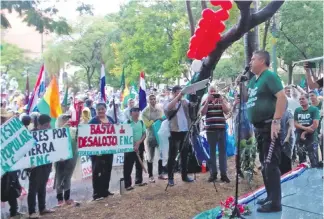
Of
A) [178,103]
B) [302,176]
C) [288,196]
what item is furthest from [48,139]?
[302,176]

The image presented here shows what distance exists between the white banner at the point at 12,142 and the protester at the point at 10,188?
648mm

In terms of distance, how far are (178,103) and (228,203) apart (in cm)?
269

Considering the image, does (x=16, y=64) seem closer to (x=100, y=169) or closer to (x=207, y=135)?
(x=100, y=169)

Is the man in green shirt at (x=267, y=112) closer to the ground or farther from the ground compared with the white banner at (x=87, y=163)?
farther from the ground

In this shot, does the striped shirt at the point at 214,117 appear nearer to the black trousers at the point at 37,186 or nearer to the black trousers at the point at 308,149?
the black trousers at the point at 308,149

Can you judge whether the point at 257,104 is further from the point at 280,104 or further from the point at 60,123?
the point at 60,123

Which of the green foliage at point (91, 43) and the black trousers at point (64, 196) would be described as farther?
the green foliage at point (91, 43)

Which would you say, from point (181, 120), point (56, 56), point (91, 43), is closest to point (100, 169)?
point (181, 120)

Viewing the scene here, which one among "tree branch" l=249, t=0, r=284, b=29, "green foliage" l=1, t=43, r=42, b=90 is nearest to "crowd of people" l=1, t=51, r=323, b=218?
"tree branch" l=249, t=0, r=284, b=29

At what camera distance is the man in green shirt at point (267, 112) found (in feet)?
13.6

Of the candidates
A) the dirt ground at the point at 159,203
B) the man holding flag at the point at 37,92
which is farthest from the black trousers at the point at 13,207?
the man holding flag at the point at 37,92

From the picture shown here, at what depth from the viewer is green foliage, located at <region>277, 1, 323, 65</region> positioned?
18156 millimetres

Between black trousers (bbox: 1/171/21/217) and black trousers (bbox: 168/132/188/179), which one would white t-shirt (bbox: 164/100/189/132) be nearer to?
black trousers (bbox: 168/132/188/179)

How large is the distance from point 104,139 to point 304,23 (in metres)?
14.6
